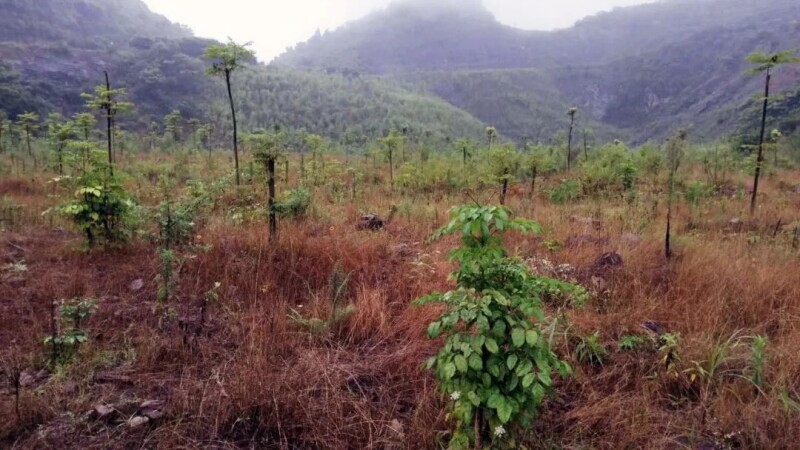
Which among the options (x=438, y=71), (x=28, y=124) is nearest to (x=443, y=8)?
(x=438, y=71)

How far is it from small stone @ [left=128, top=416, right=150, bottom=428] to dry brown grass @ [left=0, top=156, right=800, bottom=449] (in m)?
0.03

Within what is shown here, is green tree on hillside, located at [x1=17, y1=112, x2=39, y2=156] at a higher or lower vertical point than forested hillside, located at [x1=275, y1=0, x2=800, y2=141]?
lower

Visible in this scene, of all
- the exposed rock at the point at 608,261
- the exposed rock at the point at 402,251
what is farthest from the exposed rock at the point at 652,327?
the exposed rock at the point at 402,251

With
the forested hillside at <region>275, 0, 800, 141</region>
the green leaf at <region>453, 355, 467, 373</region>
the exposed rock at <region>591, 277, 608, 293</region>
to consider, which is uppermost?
the forested hillside at <region>275, 0, 800, 141</region>

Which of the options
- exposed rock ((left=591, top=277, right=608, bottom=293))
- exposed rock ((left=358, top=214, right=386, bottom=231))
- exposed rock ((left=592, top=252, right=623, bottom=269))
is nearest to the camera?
exposed rock ((left=591, top=277, right=608, bottom=293))

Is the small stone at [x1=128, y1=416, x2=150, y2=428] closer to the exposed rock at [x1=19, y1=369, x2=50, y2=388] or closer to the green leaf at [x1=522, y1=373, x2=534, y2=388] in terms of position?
the exposed rock at [x1=19, y1=369, x2=50, y2=388]

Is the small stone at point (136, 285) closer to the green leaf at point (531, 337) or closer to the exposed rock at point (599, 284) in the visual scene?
the green leaf at point (531, 337)

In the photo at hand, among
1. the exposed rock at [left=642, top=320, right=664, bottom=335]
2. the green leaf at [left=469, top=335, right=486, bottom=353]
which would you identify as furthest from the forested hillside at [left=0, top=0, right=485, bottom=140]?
the green leaf at [left=469, top=335, right=486, bottom=353]

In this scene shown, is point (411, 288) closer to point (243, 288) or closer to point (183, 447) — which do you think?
point (243, 288)

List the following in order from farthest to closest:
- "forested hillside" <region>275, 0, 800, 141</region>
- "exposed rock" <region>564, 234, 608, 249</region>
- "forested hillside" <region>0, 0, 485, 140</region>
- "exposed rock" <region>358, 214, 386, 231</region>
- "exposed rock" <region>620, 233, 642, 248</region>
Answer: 1. "forested hillside" <region>275, 0, 800, 141</region>
2. "forested hillside" <region>0, 0, 485, 140</region>
3. "exposed rock" <region>358, 214, 386, 231</region>
4. "exposed rock" <region>564, 234, 608, 249</region>
5. "exposed rock" <region>620, 233, 642, 248</region>

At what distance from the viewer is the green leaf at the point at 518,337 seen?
5.85 ft

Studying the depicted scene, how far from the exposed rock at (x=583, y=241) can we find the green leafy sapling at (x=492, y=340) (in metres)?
3.50

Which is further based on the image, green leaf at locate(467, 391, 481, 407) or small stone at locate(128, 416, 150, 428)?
small stone at locate(128, 416, 150, 428)

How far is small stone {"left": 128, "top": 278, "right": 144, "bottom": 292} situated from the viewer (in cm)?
391
